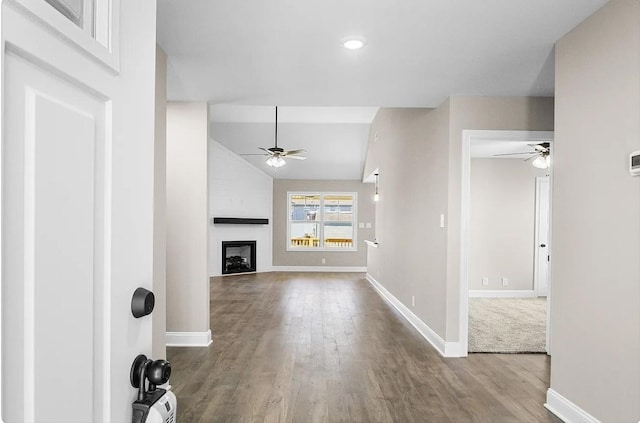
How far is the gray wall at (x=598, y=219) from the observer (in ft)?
7.35

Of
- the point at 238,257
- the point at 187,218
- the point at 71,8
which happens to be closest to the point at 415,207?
the point at 187,218

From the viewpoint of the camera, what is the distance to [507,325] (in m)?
5.39

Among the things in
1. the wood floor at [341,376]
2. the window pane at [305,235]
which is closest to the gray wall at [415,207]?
the wood floor at [341,376]

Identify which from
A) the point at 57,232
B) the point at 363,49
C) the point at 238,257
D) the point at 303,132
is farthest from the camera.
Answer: the point at 238,257

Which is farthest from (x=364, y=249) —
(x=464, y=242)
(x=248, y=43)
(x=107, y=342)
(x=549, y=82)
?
(x=107, y=342)

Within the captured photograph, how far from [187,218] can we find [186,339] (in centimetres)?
123

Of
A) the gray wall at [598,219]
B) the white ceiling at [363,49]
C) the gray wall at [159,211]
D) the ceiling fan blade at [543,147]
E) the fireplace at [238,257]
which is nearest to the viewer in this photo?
the gray wall at [598,219]

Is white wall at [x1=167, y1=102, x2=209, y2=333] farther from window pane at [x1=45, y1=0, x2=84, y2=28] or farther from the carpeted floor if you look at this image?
window pane at [x1=45, y1=0, x2=84, y2=28]

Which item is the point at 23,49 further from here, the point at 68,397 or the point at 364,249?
the point at 364,249

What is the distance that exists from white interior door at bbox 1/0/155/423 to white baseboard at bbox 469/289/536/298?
7.33m

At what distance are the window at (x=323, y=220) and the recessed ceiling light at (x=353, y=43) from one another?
8.36m

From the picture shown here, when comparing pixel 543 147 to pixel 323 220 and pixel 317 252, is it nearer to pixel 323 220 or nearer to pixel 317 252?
pixel 323 220

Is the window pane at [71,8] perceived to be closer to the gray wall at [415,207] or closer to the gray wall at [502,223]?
the gray wall at [415,207]

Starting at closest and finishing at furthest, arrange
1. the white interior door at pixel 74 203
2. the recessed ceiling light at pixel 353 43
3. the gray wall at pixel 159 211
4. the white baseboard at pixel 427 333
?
the white interior door at pixel 74 203
the recessed ceiling light at pixel 353 43
the gray wall at pixel 159 211
the white baseboard at pixel 427 333
